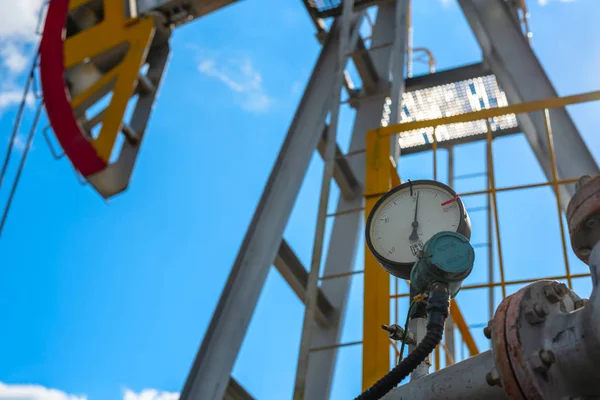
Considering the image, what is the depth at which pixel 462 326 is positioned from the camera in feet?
15.8

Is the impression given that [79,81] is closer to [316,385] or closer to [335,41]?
[335,41]

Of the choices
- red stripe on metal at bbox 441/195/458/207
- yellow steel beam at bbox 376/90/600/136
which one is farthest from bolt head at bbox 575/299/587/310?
yellow steel beam at bbox 376/90/600/136

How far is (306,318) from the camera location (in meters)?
5.07

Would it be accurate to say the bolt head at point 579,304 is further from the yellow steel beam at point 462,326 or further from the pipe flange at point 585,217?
the yellow steel beam at point 462,326

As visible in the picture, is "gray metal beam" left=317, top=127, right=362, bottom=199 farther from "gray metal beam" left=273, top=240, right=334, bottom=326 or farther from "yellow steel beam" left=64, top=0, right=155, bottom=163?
"yellow steel beam" left=64, top=0, right=155, bottom=163

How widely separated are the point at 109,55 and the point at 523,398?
802cm

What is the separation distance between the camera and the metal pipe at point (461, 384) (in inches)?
83.6

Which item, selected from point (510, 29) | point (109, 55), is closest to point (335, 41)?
point (510, 29)

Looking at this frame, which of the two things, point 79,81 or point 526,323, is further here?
point 79,81

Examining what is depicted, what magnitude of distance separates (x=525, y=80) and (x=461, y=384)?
6054 mm

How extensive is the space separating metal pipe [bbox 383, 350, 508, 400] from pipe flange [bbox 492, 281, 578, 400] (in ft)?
0.35

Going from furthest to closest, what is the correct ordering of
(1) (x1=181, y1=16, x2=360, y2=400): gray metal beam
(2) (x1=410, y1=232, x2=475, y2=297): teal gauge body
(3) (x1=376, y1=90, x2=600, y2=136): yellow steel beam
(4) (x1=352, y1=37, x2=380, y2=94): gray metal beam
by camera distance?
(4) (x1=352, y1=37, x2=380, y2=94): gray metal beam → (1) (x1=181, y1=16, x2=360, y2=400): gray metal beam → (3) (x1=376, y1=90, x2=600, y2=136): yellow steel beam → (2) (x1=410, y1=232, x2=475, y2=297): teal gauge body

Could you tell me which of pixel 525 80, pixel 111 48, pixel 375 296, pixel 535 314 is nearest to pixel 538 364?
pixel 535 314

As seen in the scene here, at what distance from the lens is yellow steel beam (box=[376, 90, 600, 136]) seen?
4391 mm
